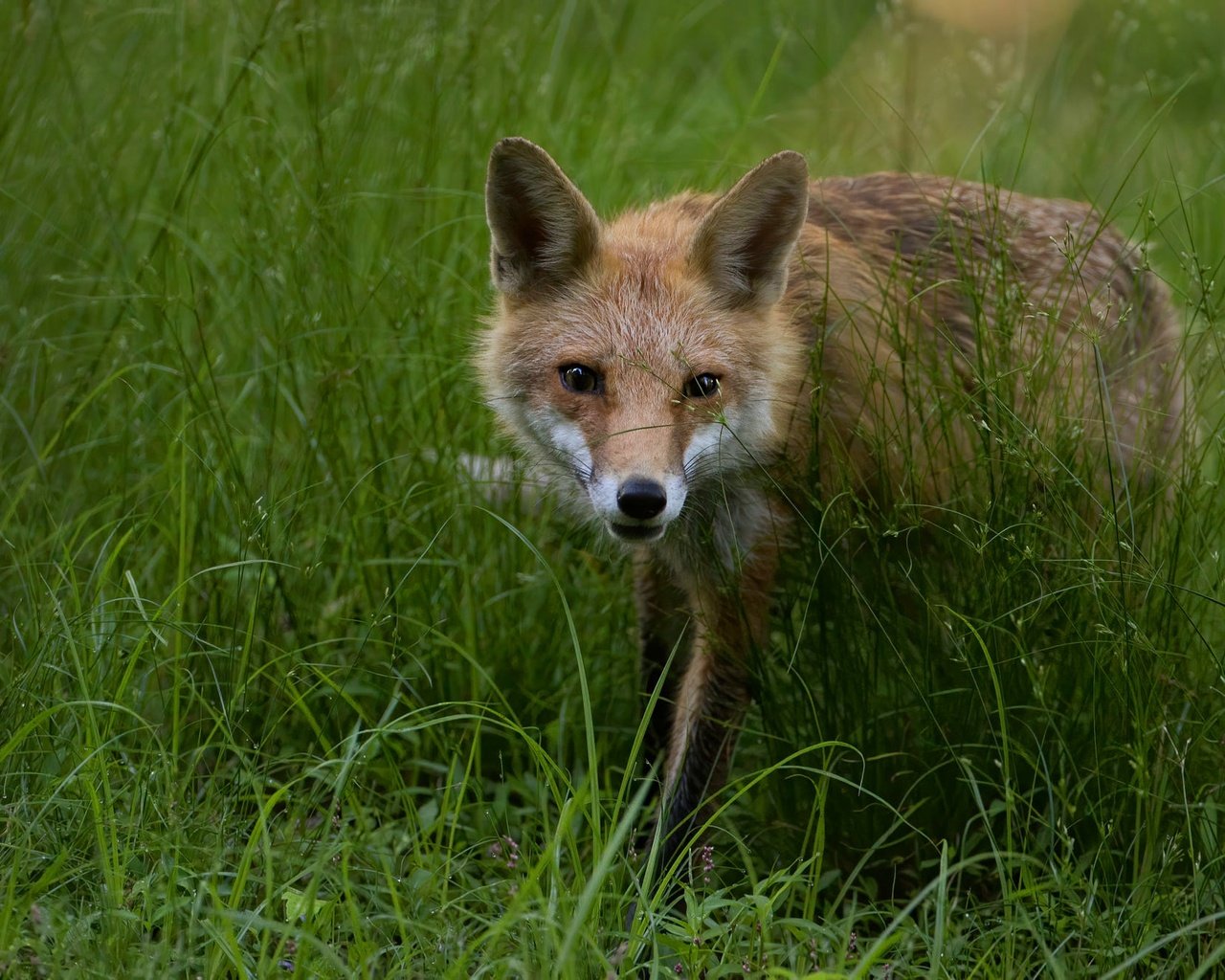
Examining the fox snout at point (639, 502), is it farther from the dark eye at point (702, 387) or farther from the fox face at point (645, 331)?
the dark eye at point (702, 387)

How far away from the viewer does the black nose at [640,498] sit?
3186mm

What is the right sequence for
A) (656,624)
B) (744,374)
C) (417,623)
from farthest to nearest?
(656,624)
(744,374)
(417,623)

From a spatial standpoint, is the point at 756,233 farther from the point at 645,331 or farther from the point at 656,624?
the point at 656,624

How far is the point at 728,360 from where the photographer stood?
12.1 feet

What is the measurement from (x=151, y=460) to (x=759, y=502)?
2223 mm

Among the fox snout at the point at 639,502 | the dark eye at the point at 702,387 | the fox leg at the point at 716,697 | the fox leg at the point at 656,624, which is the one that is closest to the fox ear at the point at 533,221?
the dark eye at the point at 702,387

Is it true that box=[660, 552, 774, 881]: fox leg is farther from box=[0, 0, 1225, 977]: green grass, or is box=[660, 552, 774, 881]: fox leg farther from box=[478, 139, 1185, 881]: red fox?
box=[0, 0, 1225, 977]: green grass

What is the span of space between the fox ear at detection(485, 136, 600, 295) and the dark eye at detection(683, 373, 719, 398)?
22.5 inches

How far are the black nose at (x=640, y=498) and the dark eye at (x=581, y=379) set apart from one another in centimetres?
51

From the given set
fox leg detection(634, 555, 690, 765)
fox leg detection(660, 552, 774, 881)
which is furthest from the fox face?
fox leg detection(634, 555, 690, 765)

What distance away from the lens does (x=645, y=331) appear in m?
3.67

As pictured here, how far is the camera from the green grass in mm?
2834

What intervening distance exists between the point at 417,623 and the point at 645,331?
1.06m

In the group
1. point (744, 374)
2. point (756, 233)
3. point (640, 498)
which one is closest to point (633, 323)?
point (744, 374)
